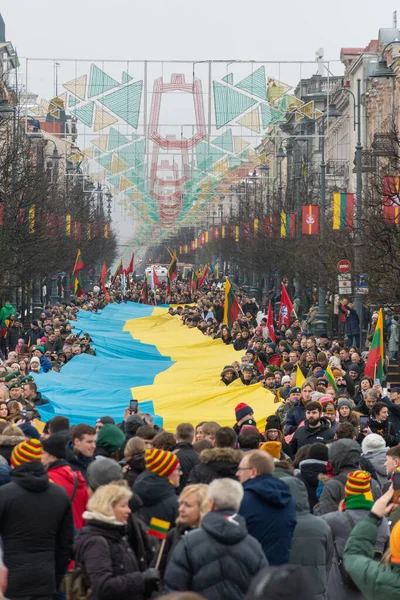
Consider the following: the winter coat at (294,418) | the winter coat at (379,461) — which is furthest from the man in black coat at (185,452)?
the winter coat at (294,418)

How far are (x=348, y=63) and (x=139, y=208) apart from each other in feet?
99.6

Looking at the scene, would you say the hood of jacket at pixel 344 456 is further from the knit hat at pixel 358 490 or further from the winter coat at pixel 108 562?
the winter coat at pixel 108 562

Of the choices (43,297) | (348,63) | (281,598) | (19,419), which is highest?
(348,63)

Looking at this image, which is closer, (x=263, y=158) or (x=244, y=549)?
(x=244, y=549)

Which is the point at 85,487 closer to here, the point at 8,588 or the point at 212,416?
the point at 8,588

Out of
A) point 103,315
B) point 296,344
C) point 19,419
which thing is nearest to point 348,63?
point 103,315

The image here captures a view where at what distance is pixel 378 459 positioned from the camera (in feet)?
38.5

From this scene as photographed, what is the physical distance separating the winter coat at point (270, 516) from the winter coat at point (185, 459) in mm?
2664

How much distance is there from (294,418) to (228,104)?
33977mm

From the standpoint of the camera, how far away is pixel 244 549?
698cm

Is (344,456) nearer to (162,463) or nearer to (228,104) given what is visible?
(162,463)

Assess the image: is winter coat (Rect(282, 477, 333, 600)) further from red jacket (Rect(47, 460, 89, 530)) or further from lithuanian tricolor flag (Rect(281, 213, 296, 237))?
lithuanian tricolor flag (Rect(281, 213, 296, 237))

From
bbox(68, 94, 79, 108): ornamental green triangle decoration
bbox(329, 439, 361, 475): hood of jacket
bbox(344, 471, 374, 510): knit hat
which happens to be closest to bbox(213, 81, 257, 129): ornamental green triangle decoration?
bbox(68, 94, 79, 108): ornamental green triangle decoration

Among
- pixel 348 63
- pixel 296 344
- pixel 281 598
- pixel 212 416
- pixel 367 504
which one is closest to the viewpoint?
pixel 281 598
